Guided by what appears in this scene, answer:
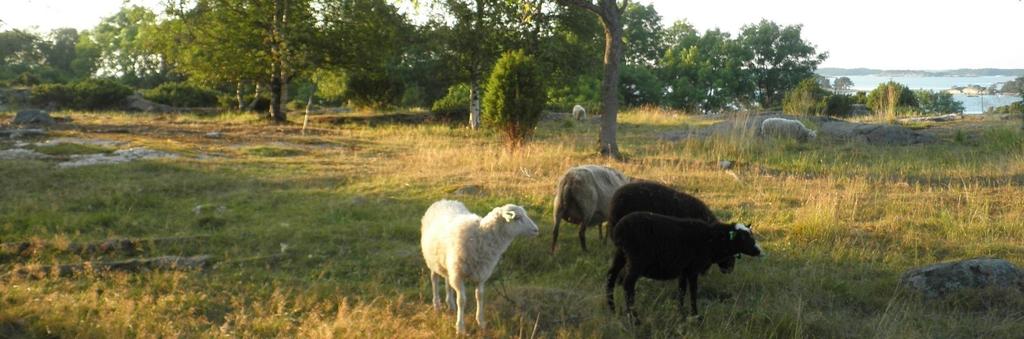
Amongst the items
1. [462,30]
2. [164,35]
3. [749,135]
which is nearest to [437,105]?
[462,30]

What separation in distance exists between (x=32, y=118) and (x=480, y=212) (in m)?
20.0

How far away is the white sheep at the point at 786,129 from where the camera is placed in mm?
20234

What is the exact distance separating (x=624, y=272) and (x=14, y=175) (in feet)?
36.8

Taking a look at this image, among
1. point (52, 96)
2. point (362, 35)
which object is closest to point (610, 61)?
point (362, 35)

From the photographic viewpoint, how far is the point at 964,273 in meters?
6.74

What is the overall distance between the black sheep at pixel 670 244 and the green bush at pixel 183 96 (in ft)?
124

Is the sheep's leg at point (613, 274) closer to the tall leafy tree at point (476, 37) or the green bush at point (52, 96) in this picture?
the tall leafy tree at point (476, 37)

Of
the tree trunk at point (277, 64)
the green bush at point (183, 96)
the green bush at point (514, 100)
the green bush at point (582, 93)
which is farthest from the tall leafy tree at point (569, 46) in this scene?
the green bush at point (183, 96)

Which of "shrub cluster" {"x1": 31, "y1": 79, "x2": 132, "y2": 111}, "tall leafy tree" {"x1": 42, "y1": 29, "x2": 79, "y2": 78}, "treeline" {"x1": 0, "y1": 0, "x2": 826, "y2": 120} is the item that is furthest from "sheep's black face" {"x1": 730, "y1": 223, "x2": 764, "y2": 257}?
"tall leafy tree" {"x1": 42, "y1": 29, "x2": 79, "y2": 78}

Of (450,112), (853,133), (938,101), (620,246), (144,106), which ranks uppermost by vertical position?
(938,101)

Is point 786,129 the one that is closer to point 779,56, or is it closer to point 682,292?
point 682,292

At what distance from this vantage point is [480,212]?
9.83 m

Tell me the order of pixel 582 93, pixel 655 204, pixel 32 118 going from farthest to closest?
pixel 582 93 < pixel 32 118 < pixel 655 204

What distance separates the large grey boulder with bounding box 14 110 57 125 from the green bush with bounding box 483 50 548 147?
51.0ft
